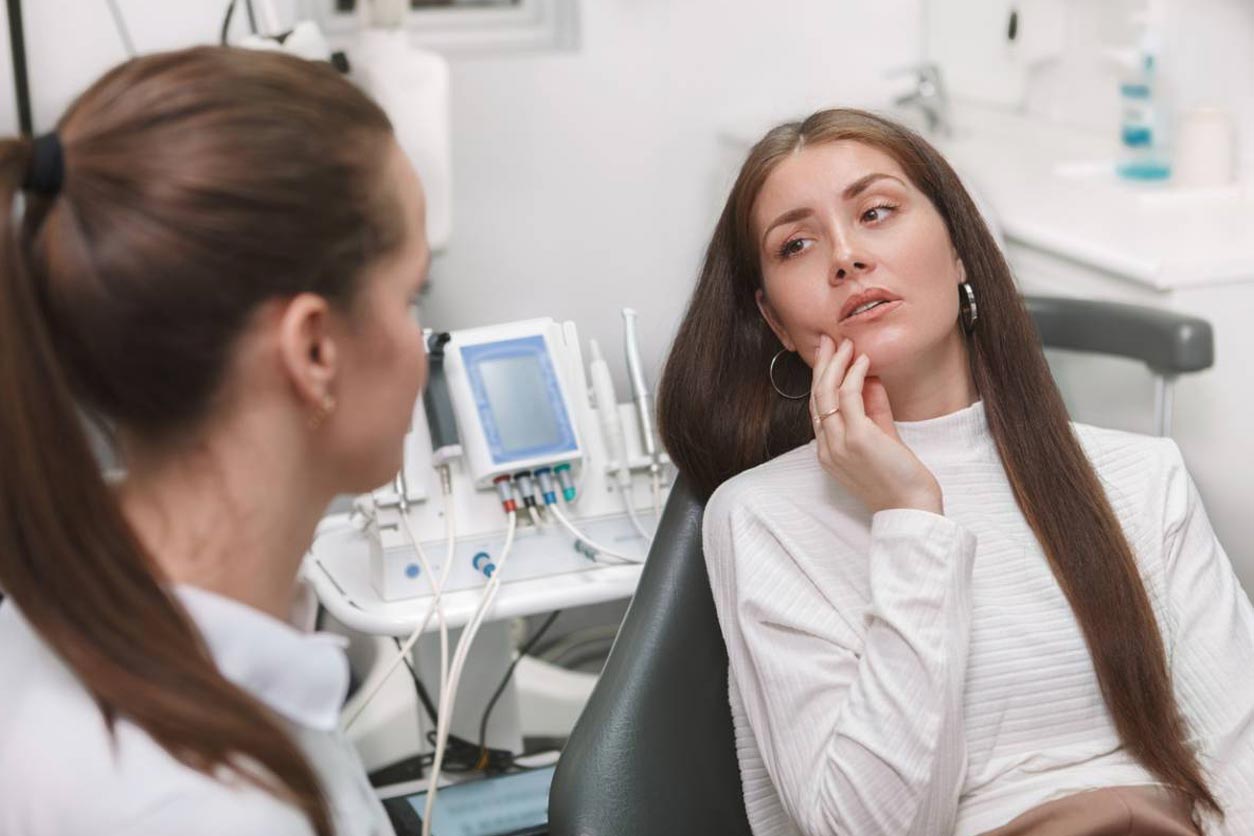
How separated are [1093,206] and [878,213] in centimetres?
123

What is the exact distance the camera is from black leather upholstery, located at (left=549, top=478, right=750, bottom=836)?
4.52ft

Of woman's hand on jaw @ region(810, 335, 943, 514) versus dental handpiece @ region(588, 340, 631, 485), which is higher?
woman's hand on jaw @ region(810, 335, 943, 514)

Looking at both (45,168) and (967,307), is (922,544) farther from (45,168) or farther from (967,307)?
(45,168)

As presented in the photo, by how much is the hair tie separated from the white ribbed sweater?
794mm

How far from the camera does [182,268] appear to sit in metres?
0.78

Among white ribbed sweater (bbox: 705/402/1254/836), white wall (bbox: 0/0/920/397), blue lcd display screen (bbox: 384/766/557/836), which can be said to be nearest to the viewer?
white ribbed sweater (bbox: 705/402/1254/836)

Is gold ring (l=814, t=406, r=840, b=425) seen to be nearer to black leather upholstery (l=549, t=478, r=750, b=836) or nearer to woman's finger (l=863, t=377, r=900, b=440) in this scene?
woman's finger (l=863, t=377, r=900, b=440)

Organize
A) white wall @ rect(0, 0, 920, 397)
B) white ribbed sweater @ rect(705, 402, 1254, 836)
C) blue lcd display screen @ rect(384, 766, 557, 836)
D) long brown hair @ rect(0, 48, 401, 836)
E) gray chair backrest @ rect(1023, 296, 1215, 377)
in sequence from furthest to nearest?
white wall @ rect(0, 0, 920, 397) → gray chair backrest @ rect(1023, 296, 1215, 377) → blue lcd display screen @ rect(384, 766, 557, 836) → white ribbed sweater @ rect(705, 402, 1254, 836) → long brown hair @ rect(0, 48, 401, 836)

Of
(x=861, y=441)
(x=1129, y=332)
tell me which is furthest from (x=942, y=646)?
(x=1129, y=332)

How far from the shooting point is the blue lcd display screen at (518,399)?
1.73 metres

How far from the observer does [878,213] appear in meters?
1.48

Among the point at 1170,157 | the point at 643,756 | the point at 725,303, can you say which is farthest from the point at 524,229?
the point at 643,756

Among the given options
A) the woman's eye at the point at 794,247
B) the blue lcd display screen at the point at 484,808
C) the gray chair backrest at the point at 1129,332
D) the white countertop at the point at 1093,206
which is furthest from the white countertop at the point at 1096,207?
the blue lcd display screen at the point at 484,808

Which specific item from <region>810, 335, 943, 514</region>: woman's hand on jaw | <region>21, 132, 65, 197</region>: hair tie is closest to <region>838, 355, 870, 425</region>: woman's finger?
<region>810, 335, 943, 514</region>: woman's hand on jaw
